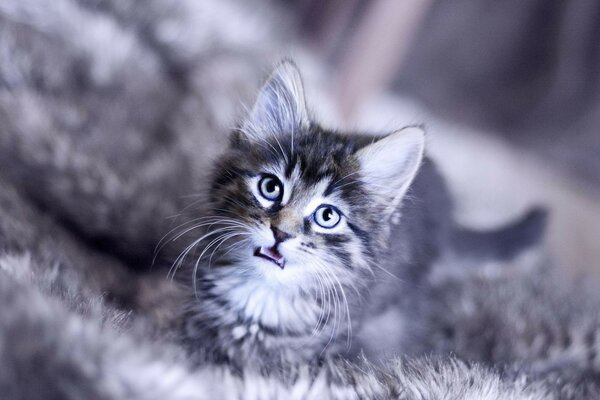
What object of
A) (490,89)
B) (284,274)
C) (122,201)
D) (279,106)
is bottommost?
A: (122,201)

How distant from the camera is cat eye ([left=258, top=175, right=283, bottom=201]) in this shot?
41.7 inches

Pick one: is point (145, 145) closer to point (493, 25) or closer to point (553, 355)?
point (553, 355)

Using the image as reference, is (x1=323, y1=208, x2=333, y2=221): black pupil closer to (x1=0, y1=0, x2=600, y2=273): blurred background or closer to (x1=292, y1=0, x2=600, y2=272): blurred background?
(x1=0, y1=0, x2=600, y2=273): blurred background

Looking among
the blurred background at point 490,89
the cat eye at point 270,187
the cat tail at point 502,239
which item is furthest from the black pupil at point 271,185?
the blurred background at point 490,89

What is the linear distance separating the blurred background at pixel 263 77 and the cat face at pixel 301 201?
0.59 ft

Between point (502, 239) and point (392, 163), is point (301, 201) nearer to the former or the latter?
point (392, 163)

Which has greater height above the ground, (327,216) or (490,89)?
(490,89)

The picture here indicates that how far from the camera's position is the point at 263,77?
123 centimetres

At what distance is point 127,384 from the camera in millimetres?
808

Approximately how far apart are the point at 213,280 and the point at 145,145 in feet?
1.60

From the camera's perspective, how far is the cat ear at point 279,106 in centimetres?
112

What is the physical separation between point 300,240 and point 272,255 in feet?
0.18

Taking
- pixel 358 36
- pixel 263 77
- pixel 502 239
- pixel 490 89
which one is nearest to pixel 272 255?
pixel 263 77

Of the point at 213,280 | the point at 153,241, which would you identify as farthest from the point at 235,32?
the point at 213,280
